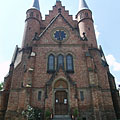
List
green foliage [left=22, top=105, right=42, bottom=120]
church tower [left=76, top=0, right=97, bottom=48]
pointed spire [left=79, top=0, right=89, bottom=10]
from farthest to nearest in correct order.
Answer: pointed spire [left=79, top=0, right=89, bottom=10], church tower [left=76, top=0, right=97, bottom=48], green foliage [left=22, top=105, right=42, bottom=120]

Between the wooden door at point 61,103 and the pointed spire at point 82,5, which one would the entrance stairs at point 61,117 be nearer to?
the wooden door at point 61,103

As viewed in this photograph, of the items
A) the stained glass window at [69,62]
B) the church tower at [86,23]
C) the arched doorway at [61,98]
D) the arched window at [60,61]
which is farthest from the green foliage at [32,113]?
the church tower at [86,23]

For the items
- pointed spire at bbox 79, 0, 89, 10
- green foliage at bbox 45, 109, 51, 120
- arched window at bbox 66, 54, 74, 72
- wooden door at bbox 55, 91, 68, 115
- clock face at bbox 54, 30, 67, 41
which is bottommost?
green foliage at bbox 45, 109, 51, 120

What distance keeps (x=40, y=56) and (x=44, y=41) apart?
300 centimetres

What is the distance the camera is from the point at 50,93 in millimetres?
20844

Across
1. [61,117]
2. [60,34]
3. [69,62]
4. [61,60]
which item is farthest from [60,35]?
[61,117]

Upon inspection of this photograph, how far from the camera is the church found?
67.1 feet

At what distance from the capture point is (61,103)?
20844 millimetres

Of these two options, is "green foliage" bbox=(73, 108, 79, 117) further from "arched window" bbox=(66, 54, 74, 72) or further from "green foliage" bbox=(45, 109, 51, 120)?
"arched window" bbox=(66, 54, 74, 72)

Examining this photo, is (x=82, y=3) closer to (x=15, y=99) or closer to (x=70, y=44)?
(x=70, y=44)

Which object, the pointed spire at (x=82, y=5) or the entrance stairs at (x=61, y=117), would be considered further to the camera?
the pointed spire at (x=82, y=5)

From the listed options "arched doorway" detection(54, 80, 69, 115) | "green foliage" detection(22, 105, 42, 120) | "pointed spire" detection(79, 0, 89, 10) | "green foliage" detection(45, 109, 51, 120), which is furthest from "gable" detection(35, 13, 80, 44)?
"green foliage" detection(45, 109, 51, 120)

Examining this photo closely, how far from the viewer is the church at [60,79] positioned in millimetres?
20453

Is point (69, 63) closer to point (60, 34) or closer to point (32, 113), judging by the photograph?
point (60, 34)
